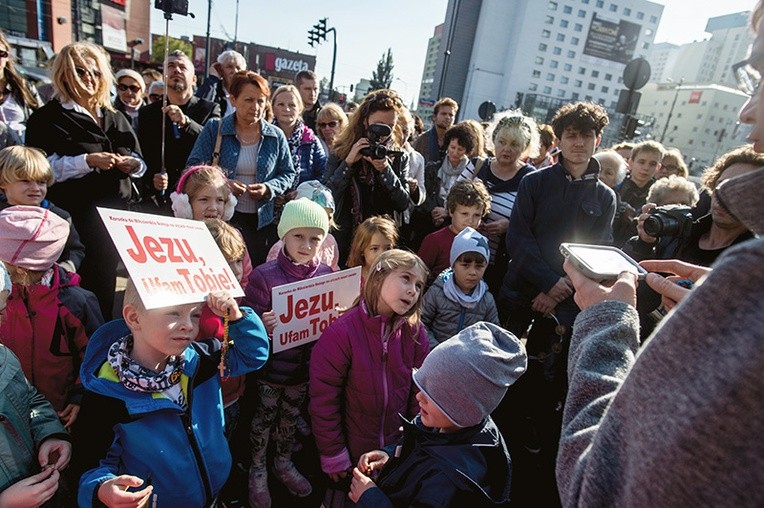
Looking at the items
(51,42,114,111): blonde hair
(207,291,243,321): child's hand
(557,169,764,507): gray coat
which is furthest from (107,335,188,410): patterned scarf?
(51,42,114,111): blonde hair

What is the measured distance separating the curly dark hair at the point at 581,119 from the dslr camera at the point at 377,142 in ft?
4.20

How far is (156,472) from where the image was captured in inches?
62.4

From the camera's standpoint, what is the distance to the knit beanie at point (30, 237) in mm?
2033

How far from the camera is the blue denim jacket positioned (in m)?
3.53

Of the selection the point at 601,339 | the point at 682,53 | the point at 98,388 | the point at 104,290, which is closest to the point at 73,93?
the point at 104,290

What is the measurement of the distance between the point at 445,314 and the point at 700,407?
2470 mm

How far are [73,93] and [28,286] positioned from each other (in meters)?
1.82

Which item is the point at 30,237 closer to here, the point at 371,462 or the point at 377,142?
the point at 371,462

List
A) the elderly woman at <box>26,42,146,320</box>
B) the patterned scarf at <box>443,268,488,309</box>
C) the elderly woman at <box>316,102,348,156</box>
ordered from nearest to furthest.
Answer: the patterned scarf at <box>443,268,488,309</box> < the elderly woman at <box>26,42,146,320</box> < the elderly woman at <box>316,102,348,156</box>

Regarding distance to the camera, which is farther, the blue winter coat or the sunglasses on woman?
the sunglasses on woman

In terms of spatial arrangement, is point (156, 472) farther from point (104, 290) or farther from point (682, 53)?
point (682, 53)

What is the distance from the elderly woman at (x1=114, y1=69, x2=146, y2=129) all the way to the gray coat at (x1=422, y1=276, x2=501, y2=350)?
454 cm

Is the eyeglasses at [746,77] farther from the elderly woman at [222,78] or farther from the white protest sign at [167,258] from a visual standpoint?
the elderly woman at [222,78]

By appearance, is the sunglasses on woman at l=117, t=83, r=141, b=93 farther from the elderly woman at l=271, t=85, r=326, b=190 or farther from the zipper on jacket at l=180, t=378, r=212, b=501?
the zipper on jacket at l=180, t=378, r=212, b=501
